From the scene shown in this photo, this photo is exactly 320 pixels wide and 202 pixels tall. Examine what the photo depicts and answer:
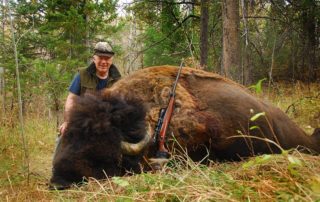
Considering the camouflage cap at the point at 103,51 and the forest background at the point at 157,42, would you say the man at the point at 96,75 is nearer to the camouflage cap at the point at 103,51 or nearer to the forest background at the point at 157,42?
the camouflage cap at the point at 103,51

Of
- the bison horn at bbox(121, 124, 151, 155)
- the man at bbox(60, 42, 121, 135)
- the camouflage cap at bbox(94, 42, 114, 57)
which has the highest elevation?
the camouflage cap at bbox(94, 42, 114, 57)

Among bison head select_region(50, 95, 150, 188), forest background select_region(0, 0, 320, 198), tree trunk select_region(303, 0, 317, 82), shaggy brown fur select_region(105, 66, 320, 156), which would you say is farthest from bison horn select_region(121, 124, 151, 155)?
tree trunk select_region(303, 0, 317, 82)

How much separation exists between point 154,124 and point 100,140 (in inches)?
32.6

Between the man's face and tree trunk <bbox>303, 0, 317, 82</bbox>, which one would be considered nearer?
the man's face

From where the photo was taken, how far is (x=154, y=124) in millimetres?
4656

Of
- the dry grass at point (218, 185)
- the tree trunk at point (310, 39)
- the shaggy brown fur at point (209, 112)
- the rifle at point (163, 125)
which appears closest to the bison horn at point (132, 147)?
the rifle at point (163, 125)

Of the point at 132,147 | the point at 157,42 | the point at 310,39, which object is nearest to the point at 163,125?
the point at 132,147

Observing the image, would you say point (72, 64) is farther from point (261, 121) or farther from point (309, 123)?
point (261, 121)

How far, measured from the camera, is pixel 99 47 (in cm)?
582

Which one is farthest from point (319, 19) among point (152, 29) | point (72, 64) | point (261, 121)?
point (261, 121)

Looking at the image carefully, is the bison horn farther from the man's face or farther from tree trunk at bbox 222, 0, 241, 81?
tree trunk at bbox 222, 0, 241, 81

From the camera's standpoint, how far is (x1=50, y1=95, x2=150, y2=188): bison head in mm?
3963

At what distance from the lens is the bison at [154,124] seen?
158 inches

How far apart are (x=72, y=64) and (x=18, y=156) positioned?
7912mm
